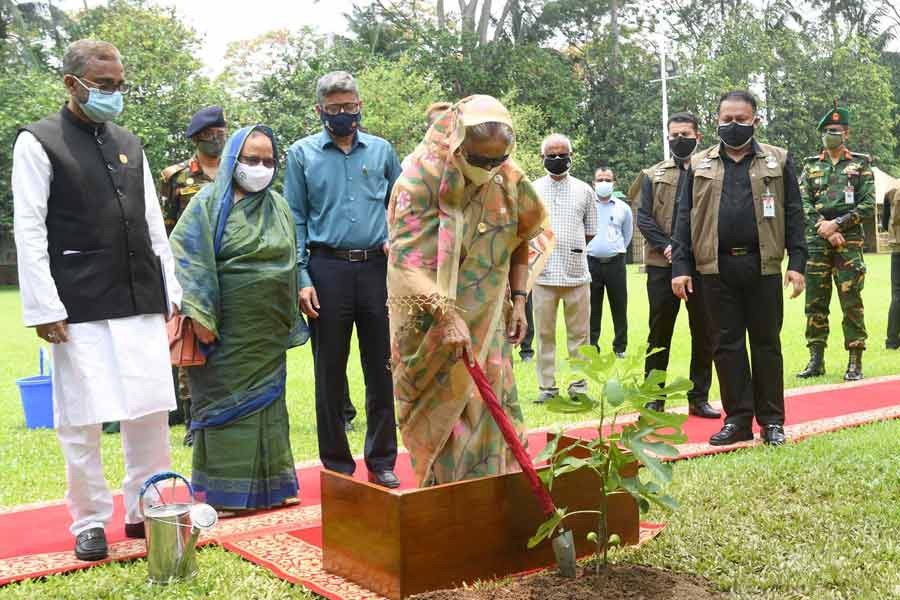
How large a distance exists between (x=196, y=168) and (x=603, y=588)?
4.53 meters

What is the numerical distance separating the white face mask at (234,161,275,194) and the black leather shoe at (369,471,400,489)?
67.6 inches

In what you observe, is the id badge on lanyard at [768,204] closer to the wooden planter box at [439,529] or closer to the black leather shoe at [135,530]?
the wooden planter box at [439,529]

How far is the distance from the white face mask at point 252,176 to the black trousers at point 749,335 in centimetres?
292

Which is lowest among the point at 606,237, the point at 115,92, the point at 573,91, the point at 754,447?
the point at 754,447

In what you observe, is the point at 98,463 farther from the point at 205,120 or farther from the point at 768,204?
the point at 768,204

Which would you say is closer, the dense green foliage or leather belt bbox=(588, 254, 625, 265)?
leather belt bbox=(588, 254, 625, 265)

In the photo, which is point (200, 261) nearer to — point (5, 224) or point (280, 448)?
point (280, 448)

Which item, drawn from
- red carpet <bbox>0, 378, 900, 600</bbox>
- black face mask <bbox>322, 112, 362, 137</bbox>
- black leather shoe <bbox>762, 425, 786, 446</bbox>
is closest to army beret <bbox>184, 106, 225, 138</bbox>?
black face mask <bbox>322, 112, 362, 137</bbox>

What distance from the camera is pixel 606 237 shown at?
11875 millimetres

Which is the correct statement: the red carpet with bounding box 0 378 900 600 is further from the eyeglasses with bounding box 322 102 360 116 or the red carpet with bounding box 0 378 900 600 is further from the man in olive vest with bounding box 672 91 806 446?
the eyeglasses with bounding box 322 102 360 116

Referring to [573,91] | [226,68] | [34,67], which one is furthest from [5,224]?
[573,91]

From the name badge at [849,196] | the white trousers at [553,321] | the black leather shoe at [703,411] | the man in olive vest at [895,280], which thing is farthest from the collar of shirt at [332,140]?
the man in olive vest at [895,280]

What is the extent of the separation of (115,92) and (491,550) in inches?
103

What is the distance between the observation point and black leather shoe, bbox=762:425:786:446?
21.3ft
